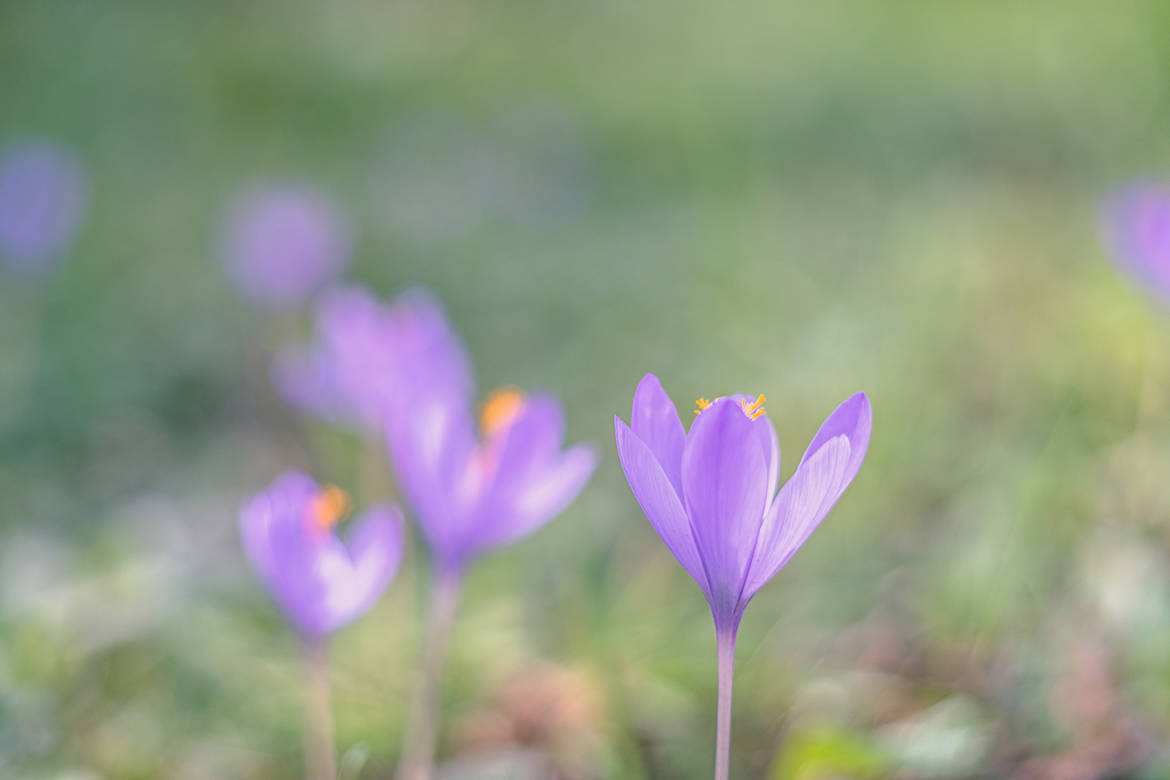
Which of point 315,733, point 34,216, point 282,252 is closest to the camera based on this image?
point 315,733

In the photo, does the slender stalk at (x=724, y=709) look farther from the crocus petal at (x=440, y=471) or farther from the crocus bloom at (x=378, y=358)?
the crocus bloom at (x=378, y=358)

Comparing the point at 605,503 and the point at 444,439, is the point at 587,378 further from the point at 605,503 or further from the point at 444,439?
the point at 444,439

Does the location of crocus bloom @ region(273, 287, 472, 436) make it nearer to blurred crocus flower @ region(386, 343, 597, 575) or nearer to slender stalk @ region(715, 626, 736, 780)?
blurred crocus flower @ region(386, 343, 597, 575)

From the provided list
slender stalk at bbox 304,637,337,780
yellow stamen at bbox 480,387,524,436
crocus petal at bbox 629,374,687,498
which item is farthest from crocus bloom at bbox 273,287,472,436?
crocus petal at bbox 629,374,687,498

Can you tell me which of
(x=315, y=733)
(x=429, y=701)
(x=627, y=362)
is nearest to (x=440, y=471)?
(x=429, y=701)

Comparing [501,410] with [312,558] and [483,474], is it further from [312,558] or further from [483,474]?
[312,558]

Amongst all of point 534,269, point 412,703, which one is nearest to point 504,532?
point 412,703
